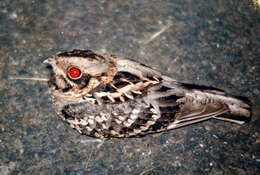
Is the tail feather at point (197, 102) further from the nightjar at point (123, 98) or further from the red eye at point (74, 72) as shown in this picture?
the red eye at point (74, 72)

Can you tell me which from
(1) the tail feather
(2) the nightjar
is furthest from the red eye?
(1) the tail feather

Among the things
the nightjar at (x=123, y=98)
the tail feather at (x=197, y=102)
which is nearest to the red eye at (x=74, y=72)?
the nightjar at (x=123, y=98)

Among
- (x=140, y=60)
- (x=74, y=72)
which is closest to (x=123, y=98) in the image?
(x=74, y=72)

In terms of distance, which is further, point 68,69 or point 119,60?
point 119,60

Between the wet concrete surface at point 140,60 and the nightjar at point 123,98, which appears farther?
the wet concrete surface at point 140,60

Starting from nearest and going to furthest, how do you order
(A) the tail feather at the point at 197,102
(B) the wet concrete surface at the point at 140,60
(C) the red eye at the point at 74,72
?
1. (C) the red eye at the point at 74,72
2. (A) the tail feather at the point at 197,102
3. (B) the wet concrete surface at the point at 140,60

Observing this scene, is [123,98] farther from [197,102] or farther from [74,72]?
[197,102]

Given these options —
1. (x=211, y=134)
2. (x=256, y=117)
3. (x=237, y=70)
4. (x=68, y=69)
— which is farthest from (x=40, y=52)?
(x=256, y=117)

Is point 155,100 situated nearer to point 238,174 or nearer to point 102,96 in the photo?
point 102,96
